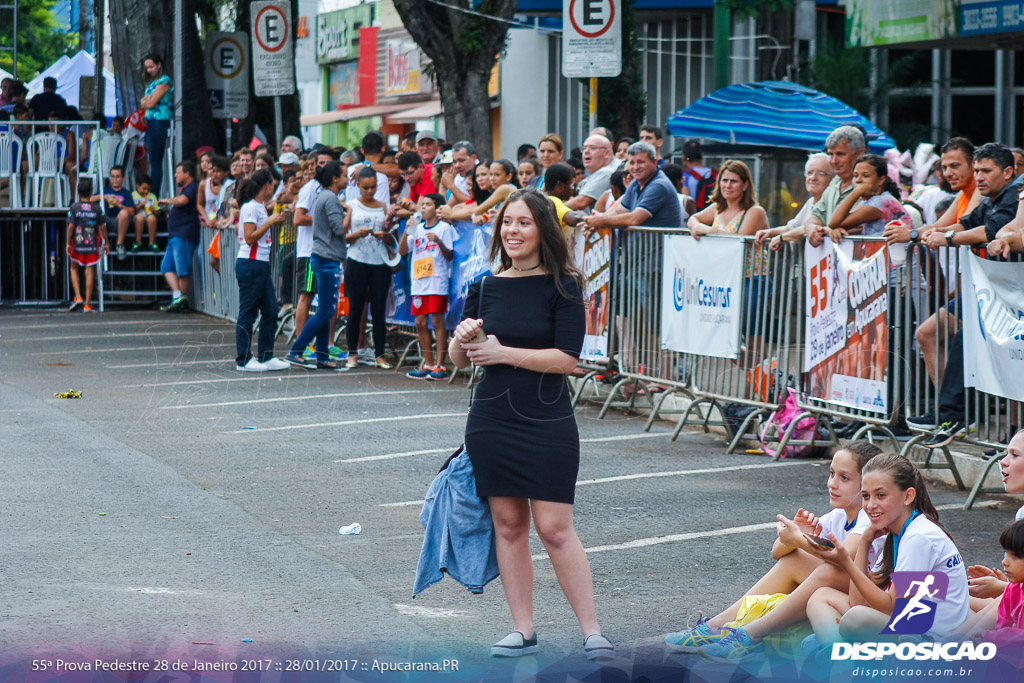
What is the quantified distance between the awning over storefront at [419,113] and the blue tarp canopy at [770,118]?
19.4m

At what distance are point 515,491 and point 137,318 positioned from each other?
15.2 metres

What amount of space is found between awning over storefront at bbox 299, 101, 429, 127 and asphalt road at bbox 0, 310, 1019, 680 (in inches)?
1201

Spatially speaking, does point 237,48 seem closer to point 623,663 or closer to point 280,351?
point 280,351

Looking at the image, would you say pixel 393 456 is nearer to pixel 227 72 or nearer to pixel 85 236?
pixel 85 236

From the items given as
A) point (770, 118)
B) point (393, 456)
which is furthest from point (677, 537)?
point (770, 118)

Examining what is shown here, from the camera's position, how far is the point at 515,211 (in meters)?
5.42

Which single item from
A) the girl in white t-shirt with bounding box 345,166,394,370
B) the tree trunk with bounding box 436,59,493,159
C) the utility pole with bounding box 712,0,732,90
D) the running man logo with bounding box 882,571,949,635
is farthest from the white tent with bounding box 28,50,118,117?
the running man logo with bounding box 882,571,949,635

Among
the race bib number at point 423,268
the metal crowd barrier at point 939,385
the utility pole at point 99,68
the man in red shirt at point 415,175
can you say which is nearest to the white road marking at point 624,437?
the metal crowd barrier at point 939,385

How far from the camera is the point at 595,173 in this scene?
41.7 ft

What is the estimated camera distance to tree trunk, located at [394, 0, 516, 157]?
18062mm

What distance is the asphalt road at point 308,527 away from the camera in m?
5.59

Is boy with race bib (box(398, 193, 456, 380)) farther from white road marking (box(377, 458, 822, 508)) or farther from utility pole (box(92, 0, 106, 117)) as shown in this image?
utility pole (box(92, 0, 106, 117))

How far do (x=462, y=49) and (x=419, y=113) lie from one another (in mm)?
22093

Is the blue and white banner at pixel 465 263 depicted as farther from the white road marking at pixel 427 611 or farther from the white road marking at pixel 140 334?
the white road marking at pixel 427 611
